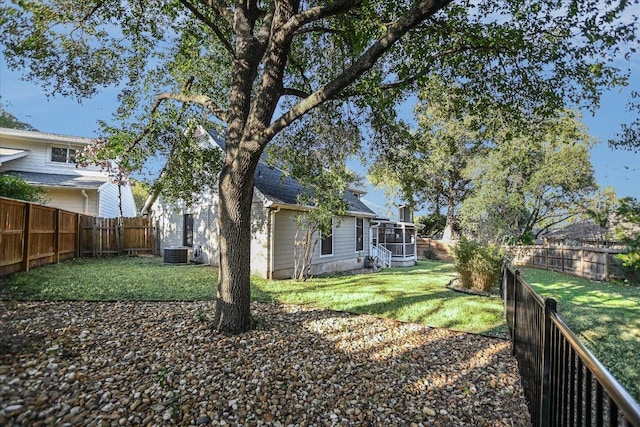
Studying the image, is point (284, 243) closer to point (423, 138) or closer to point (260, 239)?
point (260, 239)

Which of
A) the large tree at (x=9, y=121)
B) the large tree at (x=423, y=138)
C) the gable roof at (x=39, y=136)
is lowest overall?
the large tree at (x=423, y=138)

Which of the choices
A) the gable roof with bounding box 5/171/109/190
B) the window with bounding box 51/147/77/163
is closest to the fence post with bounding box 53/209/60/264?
the gable roof with bounding box 5/171/109/190

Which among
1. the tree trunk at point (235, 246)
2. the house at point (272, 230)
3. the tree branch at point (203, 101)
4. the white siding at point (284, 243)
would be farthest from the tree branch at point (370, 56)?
the white siding at point (284, 243)

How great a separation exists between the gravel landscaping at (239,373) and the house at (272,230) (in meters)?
5.35

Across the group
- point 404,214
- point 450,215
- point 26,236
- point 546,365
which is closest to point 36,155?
point 26,236

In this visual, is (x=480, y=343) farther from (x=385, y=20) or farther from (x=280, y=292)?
(x=385, y=20)

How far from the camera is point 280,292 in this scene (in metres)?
8.07

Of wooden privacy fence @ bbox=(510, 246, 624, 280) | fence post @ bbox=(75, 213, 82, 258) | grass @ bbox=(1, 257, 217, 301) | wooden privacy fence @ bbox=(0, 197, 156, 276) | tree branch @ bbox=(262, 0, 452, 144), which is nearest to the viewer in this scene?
Result: tree branch @ bbox=(262, 0, 452, 144)

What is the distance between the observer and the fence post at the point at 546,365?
239 cm

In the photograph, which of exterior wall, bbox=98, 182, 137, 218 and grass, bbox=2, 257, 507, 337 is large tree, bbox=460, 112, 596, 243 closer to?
grass, bbox=2, 257, 507, 337

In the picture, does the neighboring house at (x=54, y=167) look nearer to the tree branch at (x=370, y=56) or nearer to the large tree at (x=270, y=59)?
the large tree at (x=270, y=59)

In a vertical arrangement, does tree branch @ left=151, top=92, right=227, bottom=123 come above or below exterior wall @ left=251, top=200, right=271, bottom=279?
above

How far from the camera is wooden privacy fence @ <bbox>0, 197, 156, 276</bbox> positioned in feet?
23.6

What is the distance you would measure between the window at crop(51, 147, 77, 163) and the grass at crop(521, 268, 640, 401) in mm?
20037
